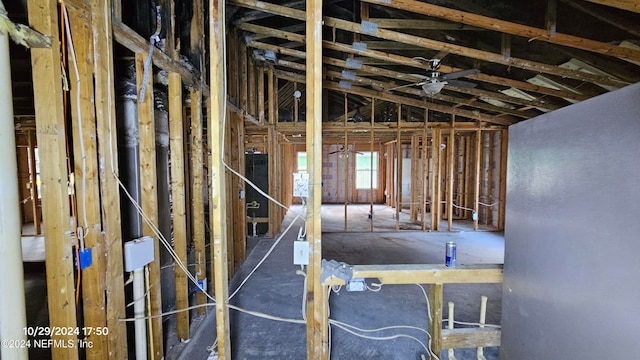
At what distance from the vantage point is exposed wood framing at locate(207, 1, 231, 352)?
4.40ft

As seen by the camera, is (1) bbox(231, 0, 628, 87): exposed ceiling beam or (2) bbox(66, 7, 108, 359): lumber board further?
(1) bbox(231, 0, 628, 87): exposed ceiling beam

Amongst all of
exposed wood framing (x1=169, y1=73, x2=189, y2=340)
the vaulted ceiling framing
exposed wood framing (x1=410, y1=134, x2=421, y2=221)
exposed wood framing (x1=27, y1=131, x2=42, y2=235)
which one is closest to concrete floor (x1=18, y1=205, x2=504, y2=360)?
exposed wood framing (x1=169, y1=73, x2=189, y2=340)

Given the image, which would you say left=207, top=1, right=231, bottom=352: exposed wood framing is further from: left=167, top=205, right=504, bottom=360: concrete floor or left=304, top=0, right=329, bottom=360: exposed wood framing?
left=167, top=205, right=504, bottom=360: concrete floor

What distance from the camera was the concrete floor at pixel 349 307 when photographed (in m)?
2.25

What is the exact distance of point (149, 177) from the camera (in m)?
1.93

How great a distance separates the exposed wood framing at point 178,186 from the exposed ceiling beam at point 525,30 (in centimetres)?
231

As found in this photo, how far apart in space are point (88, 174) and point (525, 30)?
3.93m

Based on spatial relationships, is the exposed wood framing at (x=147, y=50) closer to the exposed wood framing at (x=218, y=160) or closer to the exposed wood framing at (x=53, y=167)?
the exposed wood framing at (x=53, y=167)

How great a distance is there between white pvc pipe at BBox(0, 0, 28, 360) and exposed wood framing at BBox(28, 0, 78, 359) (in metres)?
0.14

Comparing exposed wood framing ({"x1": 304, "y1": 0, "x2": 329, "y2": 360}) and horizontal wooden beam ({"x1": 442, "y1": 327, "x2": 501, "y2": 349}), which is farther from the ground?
exposed wood framing ({"x1": 304, "y1": 0, "x2": 329, "y2": 360})

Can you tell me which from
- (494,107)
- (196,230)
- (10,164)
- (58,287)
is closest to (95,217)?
(58,287)

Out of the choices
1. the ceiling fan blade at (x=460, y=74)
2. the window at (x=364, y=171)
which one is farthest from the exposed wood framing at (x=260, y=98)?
the window at (x=364, y=171)

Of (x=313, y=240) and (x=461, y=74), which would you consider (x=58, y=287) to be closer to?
(x=313, y=240)

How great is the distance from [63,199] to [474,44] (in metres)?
4.61
